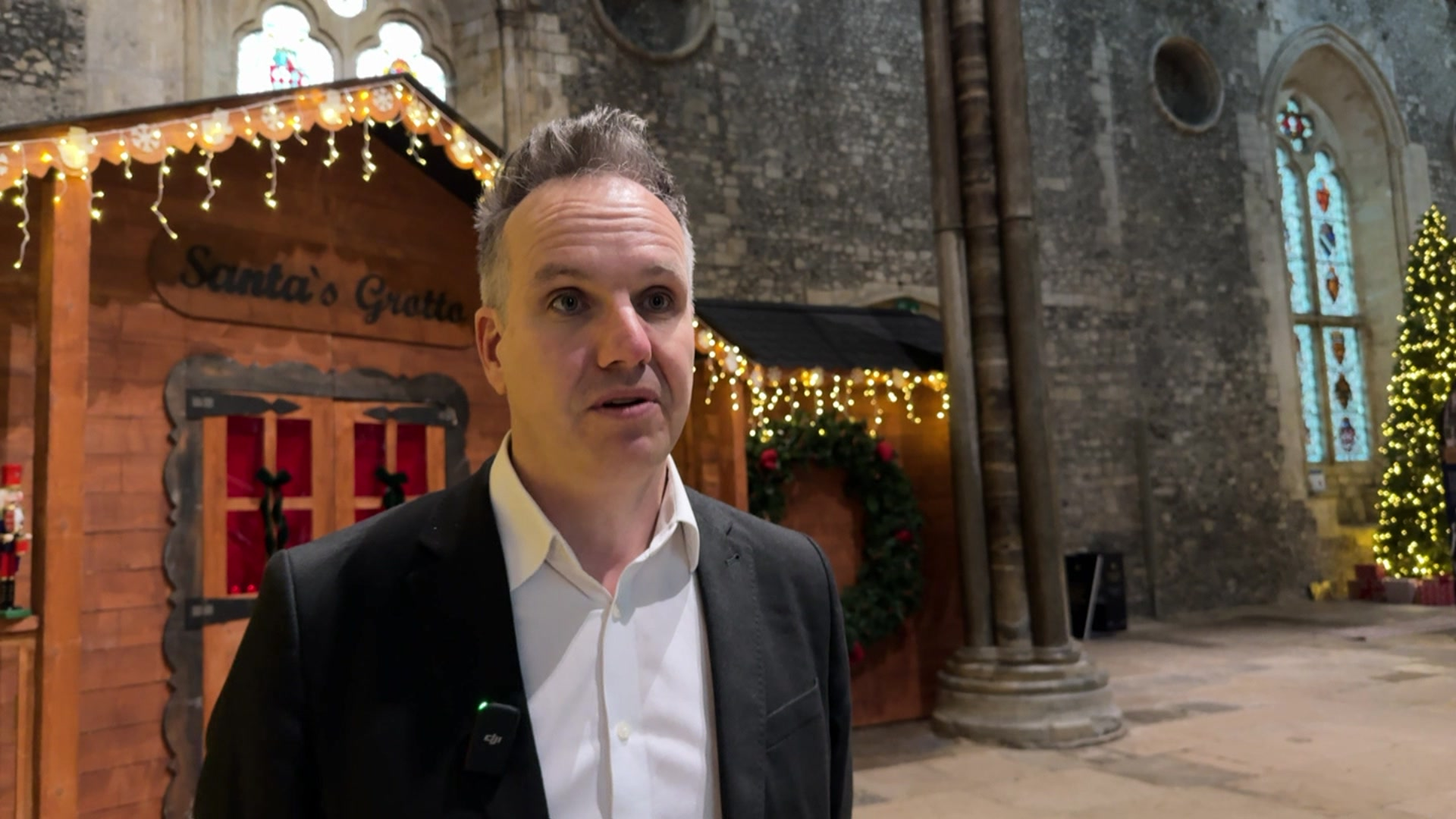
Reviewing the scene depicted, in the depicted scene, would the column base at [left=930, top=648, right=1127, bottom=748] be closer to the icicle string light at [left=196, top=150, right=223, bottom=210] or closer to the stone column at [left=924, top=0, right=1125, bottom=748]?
the stone column at [left=924, top=0, right=1125, bottom=748]

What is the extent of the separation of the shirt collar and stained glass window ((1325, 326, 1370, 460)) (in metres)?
14.8

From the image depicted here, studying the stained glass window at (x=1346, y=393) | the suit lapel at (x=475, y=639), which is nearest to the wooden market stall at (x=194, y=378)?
the suit lapel at (x=475, y=639)

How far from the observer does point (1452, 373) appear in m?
11.8

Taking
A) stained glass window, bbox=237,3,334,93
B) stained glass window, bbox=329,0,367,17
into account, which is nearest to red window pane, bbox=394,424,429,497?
stained glass window, bbox=237,3,334,93

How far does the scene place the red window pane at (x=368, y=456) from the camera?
15.7 ft

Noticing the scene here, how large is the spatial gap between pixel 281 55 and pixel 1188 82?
10.6 metres

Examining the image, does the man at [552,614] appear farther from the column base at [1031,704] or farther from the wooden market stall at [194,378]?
the column base at [1031,704]

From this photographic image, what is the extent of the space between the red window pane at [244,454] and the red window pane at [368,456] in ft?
1.40

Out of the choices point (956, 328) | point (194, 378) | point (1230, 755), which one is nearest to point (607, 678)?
point (194, 378)

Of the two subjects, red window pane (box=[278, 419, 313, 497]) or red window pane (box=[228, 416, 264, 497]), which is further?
red window pane (box=[278, 419, 313, 497])

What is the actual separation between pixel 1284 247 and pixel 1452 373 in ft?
8.48

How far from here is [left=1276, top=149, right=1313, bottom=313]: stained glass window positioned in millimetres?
13812

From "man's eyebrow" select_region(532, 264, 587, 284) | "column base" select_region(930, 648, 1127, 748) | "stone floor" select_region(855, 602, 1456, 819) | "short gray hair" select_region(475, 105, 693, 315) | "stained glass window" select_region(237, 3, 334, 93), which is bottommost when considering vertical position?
"stone floor" select_region(855, 602, 1456, 819)

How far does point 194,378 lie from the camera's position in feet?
14.1
